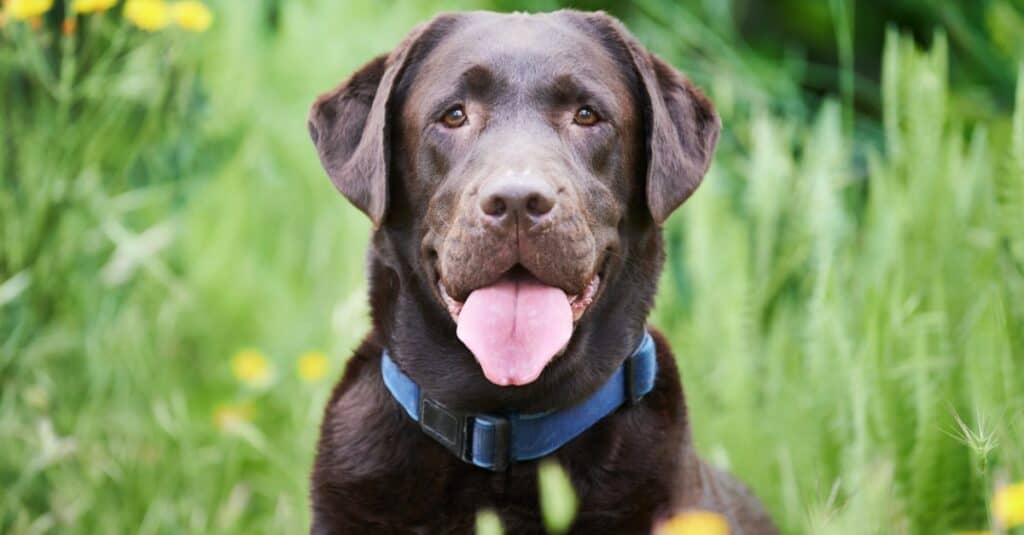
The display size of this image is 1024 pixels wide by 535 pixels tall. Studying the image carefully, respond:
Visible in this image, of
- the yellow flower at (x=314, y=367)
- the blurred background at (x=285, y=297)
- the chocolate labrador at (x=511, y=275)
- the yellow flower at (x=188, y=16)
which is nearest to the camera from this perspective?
the chocolate labrador at (x=511, y=275)

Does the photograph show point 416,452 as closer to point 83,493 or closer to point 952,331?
point 83,493

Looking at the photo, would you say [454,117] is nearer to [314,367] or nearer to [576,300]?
[576,300]

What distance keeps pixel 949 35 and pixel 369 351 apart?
417cm

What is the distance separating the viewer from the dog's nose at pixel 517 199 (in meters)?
2.64

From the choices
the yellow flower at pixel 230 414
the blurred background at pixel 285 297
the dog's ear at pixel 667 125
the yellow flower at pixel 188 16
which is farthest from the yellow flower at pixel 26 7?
the dog's ear at pixel 667 125

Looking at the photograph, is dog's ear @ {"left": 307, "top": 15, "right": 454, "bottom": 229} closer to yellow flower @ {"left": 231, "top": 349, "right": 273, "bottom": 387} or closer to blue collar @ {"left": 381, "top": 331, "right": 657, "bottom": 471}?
blue collar @ {"left": 381, "top": 331, "right": 657, "bottom": 471}

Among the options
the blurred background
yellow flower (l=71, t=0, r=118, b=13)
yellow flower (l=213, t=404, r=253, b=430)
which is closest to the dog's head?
the blurred background

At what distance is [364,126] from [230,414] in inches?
59.3

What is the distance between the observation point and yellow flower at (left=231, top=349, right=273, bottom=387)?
172 inches

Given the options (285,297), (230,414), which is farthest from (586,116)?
(285,297)

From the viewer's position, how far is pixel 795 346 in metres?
4.34

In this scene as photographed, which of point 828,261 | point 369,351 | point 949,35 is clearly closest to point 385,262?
point 369,351

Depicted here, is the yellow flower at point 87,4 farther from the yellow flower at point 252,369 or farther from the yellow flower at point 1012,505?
the yellow flower at point 1012,505

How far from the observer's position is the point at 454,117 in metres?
3.00
